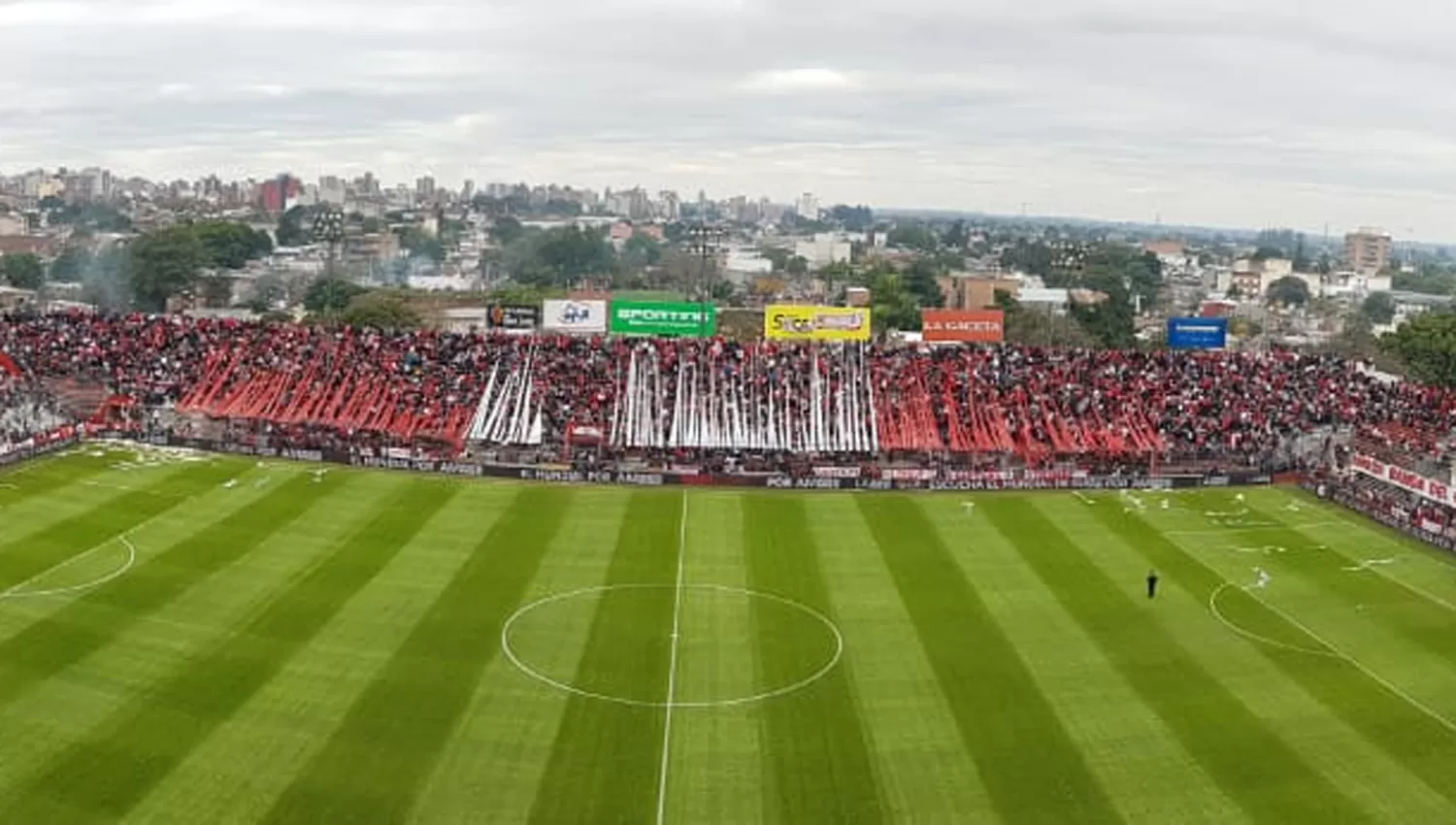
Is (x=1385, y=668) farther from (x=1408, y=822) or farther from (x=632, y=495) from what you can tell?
(x=632, y=495)

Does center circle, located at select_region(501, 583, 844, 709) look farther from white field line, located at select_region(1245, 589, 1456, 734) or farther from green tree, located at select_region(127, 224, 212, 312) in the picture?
green tree, located at select_region(127, 224, 212, 312)

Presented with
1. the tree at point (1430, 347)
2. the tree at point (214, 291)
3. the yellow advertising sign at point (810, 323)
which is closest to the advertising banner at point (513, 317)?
the yellow advertising sign at point (810, 323)

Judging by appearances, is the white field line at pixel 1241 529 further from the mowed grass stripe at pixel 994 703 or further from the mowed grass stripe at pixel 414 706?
the mowed grass stripe at pixel 414 706

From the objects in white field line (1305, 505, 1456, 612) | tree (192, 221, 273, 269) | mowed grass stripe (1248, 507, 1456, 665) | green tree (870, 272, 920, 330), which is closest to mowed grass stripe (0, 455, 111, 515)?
mowed grass stripe (1248, 507, 1456, 665)

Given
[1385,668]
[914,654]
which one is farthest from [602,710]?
[1385,668]

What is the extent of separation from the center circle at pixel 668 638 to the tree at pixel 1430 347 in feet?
209

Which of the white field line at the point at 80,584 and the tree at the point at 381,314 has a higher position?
the tree at the point at 381,314

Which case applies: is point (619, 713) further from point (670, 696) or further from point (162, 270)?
point (162, 270)

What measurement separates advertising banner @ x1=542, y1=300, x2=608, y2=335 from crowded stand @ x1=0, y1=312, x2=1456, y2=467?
885mm

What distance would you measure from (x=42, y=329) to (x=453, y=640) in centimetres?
4697

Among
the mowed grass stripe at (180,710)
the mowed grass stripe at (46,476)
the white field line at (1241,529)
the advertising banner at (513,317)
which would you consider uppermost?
the advertising banner at (513,317)

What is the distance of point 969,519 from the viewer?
162ft

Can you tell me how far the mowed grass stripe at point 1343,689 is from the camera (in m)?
28.0

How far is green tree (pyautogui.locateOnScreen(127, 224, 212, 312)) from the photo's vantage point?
122m
